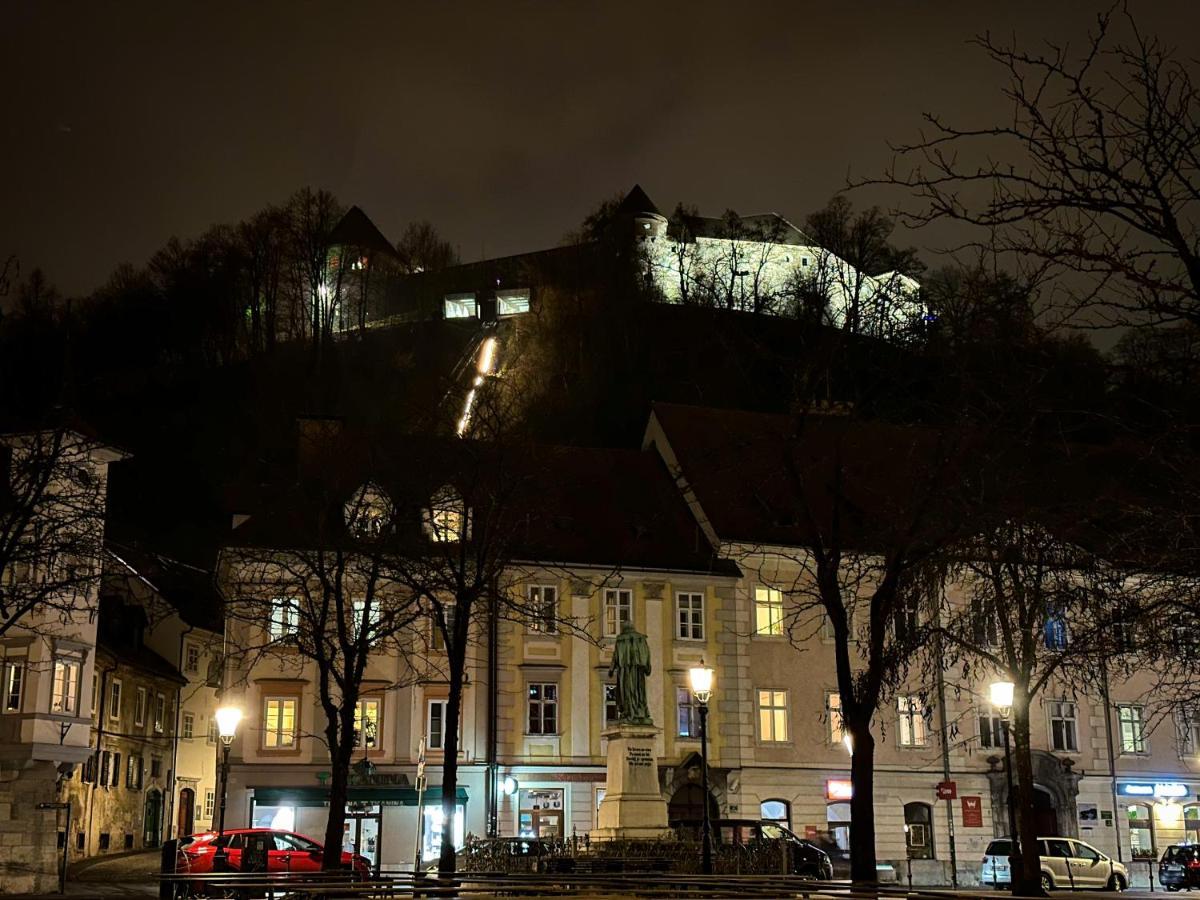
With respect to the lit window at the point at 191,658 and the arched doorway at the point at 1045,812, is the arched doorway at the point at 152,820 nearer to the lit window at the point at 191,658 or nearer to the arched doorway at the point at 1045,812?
the lit window at the point at 191,658

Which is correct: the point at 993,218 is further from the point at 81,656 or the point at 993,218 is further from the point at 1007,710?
the point at 81,656

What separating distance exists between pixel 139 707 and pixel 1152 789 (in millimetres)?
37979

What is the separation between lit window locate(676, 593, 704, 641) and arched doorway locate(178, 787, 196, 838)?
27.6m

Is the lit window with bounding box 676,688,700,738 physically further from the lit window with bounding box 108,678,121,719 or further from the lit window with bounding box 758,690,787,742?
the lit window with bounding box 108,678,121,719

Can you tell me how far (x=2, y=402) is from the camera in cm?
2627

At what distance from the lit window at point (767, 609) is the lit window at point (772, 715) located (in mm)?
1999

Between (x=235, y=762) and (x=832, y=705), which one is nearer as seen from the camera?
(x=235, y=762)

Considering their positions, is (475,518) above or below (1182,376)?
above

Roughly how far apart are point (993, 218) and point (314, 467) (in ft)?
111

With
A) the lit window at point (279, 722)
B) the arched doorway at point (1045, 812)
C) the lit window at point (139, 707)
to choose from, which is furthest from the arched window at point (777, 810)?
the lit window at point (139, 707)

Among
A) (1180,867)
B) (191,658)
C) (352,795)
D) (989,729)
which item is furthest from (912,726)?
(191,658)

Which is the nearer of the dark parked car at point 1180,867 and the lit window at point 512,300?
the dark parked car at point 1180,867

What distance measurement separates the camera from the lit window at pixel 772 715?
42406mm

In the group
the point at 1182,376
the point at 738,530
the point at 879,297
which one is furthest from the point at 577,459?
the point at 1182,376
